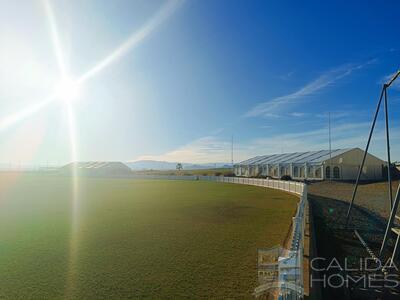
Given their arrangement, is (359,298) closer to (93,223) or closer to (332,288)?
(332,288)

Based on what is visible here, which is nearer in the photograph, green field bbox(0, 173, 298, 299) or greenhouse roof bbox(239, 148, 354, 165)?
green field bbox(0, 173, 298, 299)

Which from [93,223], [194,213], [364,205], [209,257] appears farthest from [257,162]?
[209,257]

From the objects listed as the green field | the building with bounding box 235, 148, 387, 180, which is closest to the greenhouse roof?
the building with bounding box 235, 148, 387, 180

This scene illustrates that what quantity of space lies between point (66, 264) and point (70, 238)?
2.67m

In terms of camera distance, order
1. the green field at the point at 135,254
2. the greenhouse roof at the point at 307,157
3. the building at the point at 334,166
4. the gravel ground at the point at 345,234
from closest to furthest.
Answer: the green field at the point at 135,254
the gravel ground at the point at 345,234
the building at the point at 334,166
the greenhouse roof at the point at 307,157

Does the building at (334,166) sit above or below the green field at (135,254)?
above

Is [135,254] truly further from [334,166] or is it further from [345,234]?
[334,166]

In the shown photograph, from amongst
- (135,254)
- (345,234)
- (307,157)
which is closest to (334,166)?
(307,157)

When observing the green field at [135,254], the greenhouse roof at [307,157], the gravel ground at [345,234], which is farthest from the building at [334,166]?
the green field at [135,254]

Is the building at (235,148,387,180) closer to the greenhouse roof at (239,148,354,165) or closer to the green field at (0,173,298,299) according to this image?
the greenhouse roof at (239,148,354,165)

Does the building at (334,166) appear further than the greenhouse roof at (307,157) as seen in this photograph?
No

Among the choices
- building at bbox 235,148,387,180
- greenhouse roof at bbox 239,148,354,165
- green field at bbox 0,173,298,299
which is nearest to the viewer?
green field at bbox 0,173,298,299

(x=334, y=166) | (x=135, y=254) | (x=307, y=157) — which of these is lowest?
(x=135, y=254)

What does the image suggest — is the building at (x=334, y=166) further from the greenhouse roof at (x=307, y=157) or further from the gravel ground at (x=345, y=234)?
the gravel ground at (x=345, y=234)
